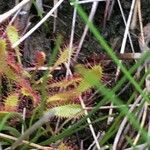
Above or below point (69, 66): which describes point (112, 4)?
above

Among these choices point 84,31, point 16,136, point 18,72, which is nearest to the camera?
point 16,136

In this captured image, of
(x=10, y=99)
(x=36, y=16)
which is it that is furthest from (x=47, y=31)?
(x=10, y=99)

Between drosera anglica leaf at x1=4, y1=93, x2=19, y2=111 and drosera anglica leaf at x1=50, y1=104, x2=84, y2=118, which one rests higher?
drosera anglica leaf at x1=4, y1=93, x2=19, y2=111

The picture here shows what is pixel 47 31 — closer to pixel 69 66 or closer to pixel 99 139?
pixel 69 66

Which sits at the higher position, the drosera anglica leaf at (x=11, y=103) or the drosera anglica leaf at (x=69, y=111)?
the drosera anglica leaf at (x=11, y=103)

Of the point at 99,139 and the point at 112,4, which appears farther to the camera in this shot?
the point at 112,4

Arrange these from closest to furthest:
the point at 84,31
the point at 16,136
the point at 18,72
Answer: the point at 16,136, the point at 18,72, the point at 84,31

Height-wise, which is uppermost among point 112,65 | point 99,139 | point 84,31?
point 84,31

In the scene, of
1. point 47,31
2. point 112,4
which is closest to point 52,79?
point 47,31

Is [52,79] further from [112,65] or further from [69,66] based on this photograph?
[112,65]
